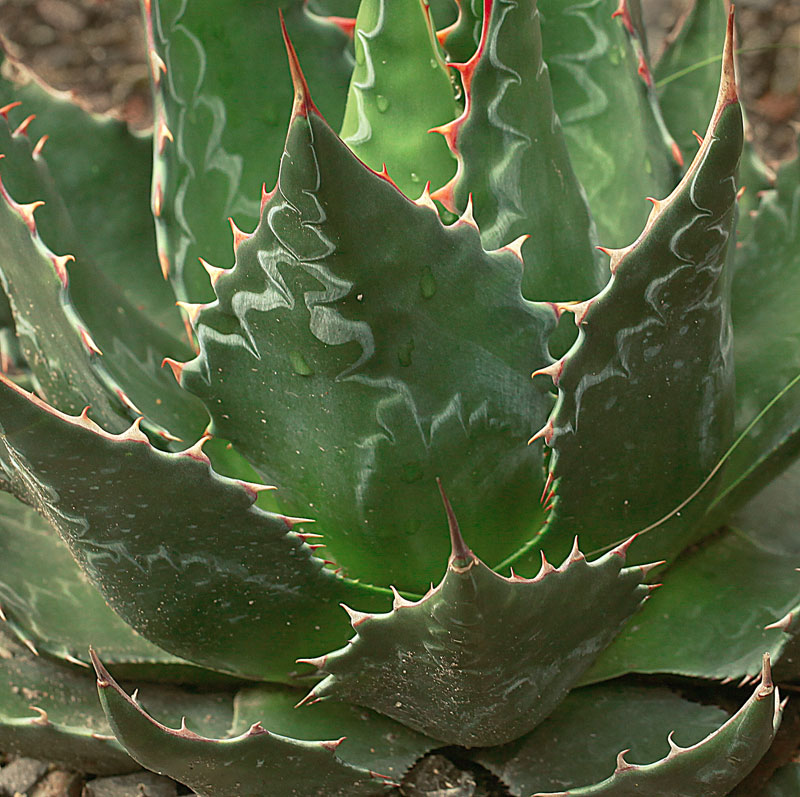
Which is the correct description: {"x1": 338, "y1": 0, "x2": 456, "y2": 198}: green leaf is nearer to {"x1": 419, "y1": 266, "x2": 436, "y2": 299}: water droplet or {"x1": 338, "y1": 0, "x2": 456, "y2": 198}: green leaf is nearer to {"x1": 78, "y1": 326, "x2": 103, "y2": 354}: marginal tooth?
{"x1": 419, "y1": 266, "x2": 436, "y2": 299}: water droplet

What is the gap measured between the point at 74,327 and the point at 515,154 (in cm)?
43

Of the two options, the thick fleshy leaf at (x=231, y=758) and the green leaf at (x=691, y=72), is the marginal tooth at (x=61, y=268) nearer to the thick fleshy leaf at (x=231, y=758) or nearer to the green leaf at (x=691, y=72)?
the thick fleshy leaf at (x=231, y=758)

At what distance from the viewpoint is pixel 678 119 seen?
53.3 inches

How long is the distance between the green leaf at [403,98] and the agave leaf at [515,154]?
6 centimetres

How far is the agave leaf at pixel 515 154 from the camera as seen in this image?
899 mm

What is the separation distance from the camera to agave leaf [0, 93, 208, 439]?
0.96 m

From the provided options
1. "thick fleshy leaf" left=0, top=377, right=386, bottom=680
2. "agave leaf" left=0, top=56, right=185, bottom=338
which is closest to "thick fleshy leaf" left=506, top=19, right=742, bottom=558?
"thick fleshy leaf" left=0, top=377, right=386, bottom=680

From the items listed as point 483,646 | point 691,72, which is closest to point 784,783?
point 483,646

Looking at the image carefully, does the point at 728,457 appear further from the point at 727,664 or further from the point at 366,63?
the point at 366,63

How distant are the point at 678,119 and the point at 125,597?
942 mm

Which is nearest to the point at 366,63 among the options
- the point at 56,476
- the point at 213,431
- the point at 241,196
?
the point at 241,196

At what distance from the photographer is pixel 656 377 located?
32.9 inches

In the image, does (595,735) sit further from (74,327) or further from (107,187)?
(107,187)

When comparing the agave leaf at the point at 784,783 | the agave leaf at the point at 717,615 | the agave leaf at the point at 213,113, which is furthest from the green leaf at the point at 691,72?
the agave leaf at the point at 784,783
